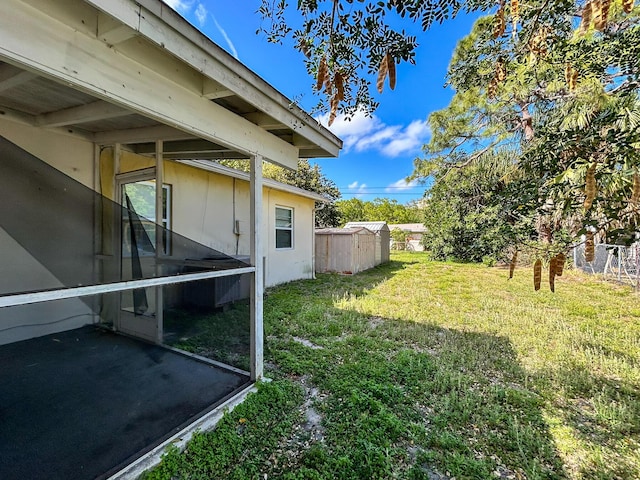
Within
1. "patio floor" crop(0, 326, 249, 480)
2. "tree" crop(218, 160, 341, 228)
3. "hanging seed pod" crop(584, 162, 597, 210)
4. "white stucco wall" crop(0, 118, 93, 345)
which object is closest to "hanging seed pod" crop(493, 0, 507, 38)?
"hanging seed pod" crop(584, 162, 597, 210)

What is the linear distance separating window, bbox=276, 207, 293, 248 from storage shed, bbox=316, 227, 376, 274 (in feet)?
7.90

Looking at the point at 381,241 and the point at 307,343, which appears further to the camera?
the point at 381,241

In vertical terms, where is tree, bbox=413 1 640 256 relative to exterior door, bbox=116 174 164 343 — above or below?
above

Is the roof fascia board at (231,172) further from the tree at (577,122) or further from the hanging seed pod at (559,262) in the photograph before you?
the hanging seed pod at (559,262)

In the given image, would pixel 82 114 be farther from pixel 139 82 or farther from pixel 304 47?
pixel 304 47

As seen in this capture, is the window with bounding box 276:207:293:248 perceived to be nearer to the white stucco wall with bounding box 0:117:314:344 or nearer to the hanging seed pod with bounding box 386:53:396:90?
the white stucco wall with bounding box 0:117:314:344

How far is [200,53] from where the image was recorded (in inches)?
70.8

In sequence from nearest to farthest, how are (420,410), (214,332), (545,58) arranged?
(420,410) < (545,58) < (214,332)

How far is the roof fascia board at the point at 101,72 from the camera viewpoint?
4.05 ft

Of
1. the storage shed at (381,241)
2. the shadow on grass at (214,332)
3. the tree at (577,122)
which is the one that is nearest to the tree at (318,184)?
the storage shed at (381,241)

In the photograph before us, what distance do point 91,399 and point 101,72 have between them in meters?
2.41

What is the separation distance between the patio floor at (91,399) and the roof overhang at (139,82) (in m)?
2.10

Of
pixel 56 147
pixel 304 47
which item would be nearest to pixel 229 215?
pixel 56 147

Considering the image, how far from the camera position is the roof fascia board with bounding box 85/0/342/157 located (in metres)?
1.40
